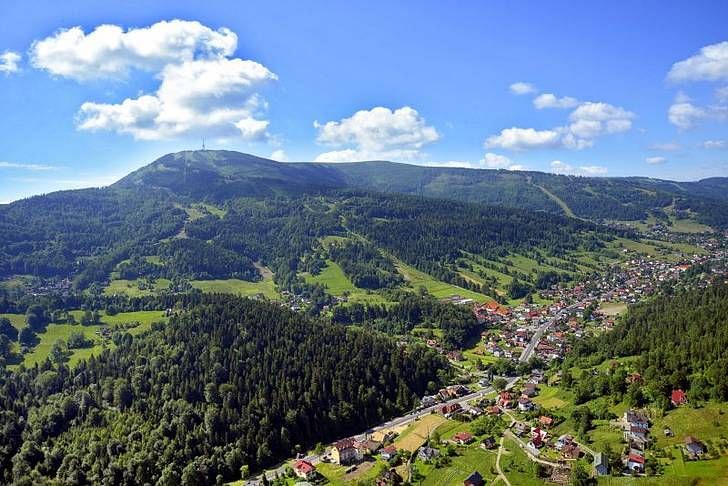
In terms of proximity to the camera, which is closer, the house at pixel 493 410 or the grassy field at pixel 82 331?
the house at pixel 493 410

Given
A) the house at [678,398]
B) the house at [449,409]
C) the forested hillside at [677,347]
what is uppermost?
the forested hillside at [677,347]

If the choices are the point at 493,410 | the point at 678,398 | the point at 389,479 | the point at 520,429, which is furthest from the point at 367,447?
the point at 678,398

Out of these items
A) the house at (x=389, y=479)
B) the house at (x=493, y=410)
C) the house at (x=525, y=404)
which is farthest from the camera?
the house at (x=493, y=410)

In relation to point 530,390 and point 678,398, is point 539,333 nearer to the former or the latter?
point 530,390

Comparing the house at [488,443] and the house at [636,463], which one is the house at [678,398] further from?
the house at [488,443]

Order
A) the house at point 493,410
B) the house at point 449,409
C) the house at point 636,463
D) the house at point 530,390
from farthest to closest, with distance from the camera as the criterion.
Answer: the house at point 530,390 → the house at point 449,409 → the house at point 493,410 → the house at point 636,463

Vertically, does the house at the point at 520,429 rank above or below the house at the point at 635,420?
below

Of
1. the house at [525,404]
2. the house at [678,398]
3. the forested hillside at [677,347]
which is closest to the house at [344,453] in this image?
the house at [525,404]
